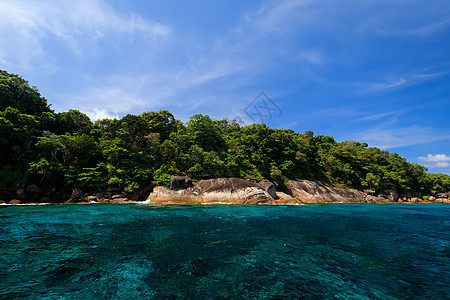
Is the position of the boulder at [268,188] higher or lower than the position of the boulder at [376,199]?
higher

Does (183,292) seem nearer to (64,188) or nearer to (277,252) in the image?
(277,252)

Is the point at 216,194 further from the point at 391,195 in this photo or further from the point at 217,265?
the point at 391,195

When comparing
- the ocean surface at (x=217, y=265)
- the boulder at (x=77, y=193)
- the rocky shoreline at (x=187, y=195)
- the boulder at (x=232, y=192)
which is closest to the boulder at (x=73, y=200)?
the rocky shoreline at (x=187, y=195)

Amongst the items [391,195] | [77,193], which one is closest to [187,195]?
[77,193]

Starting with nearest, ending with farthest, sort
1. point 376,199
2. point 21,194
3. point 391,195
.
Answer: point 21,194, point 376,199, point 391,195

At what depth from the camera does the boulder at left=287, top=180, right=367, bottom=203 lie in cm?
3457

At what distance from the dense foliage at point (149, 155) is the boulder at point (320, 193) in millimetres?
2541

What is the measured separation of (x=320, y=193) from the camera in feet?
118

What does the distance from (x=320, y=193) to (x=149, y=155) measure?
33.4 m

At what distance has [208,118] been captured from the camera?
126ft

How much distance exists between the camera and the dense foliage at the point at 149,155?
76.1ft

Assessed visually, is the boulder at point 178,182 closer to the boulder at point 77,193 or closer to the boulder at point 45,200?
the boulder at point 77,193

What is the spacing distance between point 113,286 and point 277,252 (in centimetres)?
495

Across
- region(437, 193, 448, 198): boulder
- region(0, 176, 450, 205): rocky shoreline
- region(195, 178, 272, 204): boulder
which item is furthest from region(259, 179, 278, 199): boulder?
region(437, 193, 448, 198): boulder
